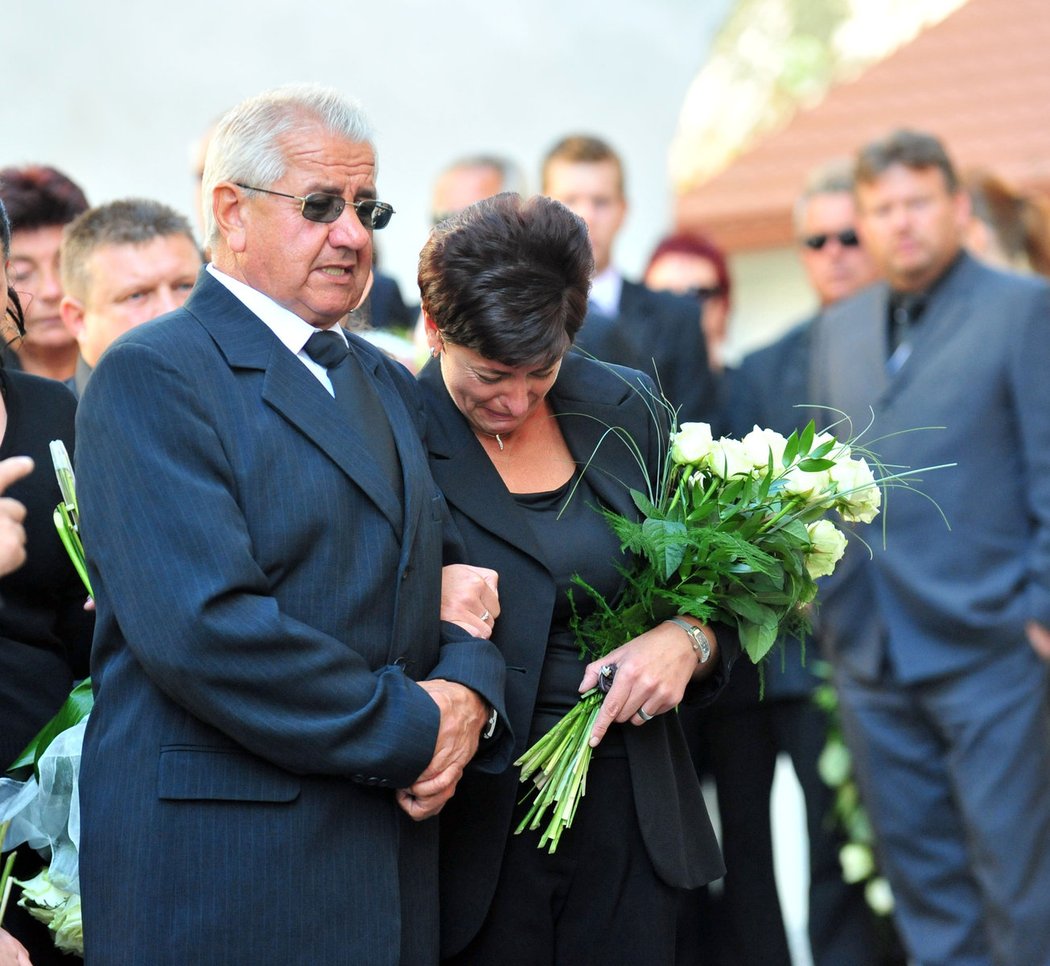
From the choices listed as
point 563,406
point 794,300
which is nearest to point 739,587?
point 563,406

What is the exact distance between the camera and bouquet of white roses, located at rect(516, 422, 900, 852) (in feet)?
10.3

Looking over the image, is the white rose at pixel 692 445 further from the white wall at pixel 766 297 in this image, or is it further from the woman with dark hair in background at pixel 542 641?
the white wall at pixel 766 297

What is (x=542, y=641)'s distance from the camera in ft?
10.4

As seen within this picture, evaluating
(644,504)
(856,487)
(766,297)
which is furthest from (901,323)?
(766,297)

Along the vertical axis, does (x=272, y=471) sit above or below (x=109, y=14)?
below

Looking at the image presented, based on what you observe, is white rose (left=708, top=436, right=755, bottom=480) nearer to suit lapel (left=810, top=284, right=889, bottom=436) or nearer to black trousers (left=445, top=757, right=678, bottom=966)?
black trousers (left=445, top=757, right=678, bottom=966)

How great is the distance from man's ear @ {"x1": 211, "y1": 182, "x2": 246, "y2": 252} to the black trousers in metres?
1.28

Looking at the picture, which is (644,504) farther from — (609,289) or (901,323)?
(901,323)

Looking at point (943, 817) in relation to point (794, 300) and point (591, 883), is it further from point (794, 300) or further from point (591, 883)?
point (794, 300)

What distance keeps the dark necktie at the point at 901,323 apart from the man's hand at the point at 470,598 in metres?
2.79

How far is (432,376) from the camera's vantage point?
3379mm

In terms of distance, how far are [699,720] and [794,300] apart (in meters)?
7.14

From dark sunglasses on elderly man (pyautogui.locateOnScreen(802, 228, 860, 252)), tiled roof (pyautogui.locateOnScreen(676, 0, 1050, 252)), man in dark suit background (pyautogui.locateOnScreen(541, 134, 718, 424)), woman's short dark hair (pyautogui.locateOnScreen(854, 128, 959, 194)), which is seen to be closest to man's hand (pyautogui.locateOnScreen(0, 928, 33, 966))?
man in dark suit background (pyautogui.locateOnScreen(541, 134, 718, 424))

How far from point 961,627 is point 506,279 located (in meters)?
2.76
